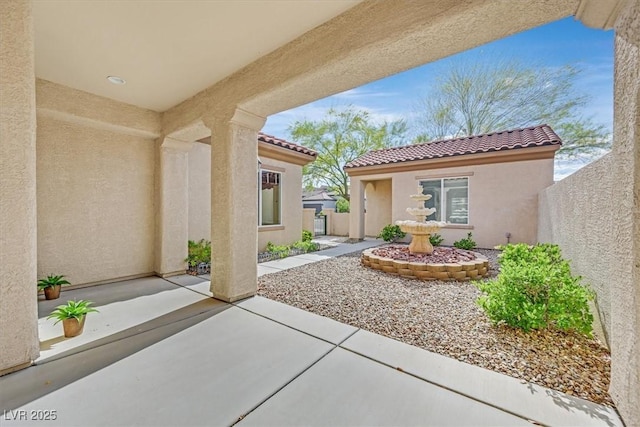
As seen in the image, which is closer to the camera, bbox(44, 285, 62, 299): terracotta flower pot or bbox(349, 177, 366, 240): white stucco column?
bbox(44, 285, 62, 299): terracotta flower pot

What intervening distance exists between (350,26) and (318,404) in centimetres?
372

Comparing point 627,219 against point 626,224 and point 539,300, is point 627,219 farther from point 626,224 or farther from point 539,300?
point 539,300

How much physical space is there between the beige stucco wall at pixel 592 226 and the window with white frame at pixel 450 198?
17.7 feet

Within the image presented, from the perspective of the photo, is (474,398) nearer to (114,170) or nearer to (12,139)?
(12,139)

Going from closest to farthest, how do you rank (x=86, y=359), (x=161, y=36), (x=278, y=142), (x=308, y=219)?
1. (x=86, y=359)
2. (x=161, y=36)
3. (x=278, y=142)
4. (x=308, y=219)

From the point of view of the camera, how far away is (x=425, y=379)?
241cm

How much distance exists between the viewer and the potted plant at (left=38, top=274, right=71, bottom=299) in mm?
4430

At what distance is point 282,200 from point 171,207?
4.45m

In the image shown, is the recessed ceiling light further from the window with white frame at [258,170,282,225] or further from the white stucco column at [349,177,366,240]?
the white stucco column at [349,177,366,240]

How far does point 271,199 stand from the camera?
996cm

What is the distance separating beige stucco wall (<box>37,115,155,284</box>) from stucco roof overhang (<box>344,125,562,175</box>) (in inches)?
363

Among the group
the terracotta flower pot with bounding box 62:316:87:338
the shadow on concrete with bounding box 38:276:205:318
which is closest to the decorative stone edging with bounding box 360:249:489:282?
the shadow on concrete with bounding box 38:276:205:318

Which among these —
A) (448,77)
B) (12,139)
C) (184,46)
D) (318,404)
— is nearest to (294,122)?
(448,77)

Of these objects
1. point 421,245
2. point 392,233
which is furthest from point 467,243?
point 421,245
